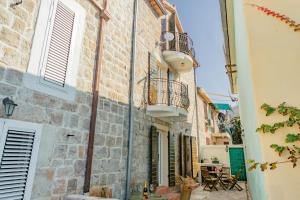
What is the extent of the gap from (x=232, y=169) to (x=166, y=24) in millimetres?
11807

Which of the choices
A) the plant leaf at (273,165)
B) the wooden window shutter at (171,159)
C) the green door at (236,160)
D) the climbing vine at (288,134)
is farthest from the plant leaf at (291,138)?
the green door at (236,160)

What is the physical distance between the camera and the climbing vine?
2.52m

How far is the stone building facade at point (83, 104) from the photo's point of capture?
398 cm

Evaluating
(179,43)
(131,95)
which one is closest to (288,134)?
(131,95)

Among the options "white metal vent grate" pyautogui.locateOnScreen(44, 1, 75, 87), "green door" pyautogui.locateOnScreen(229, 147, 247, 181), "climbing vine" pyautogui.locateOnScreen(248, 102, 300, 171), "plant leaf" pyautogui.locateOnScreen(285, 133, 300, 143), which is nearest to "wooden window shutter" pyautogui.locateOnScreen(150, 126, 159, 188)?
"white metal vent grate" pyautogui.locateOnScreen(44, 1, 75, 87)

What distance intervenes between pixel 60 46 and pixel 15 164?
253 cm

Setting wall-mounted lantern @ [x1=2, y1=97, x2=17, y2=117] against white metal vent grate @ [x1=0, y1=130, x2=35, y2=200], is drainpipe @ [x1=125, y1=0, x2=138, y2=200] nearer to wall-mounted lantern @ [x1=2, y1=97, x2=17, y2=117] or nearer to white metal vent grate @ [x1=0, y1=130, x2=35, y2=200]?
white metal vent grate @ [x1=0, y1=130, x2=35, y2=200]

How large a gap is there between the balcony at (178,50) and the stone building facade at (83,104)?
2.15 meters

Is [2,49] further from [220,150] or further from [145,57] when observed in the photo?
[220,150]

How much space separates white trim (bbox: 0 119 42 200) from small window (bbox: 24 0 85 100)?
72 cm

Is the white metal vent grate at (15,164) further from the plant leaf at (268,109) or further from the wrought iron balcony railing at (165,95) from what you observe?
the wrought iron balcony railing at (165,95)

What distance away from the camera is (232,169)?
56.0ft

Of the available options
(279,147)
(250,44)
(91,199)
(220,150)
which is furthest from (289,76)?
(220,150)

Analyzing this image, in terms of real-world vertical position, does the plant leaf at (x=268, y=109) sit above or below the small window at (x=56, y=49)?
below
